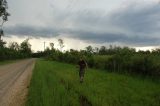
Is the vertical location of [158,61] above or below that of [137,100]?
above

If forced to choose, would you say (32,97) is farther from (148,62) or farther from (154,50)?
(154,50)

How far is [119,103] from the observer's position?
12.6 meters

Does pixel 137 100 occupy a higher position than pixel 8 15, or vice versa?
pixel 8 15

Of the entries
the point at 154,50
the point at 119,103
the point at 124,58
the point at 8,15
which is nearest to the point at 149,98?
the point at 119,103

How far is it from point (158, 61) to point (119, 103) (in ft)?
39.0

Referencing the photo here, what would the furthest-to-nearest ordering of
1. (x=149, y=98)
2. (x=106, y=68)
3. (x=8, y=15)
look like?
(x=8, y=15)
(x=106, y=68)
(x=149, y=98)

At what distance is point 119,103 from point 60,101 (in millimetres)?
2713

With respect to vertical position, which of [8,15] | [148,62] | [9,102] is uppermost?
[8,15]

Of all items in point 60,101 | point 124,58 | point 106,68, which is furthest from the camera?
point 106,68

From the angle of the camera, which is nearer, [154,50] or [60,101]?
[60,101]

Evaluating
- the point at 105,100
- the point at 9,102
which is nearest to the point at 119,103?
the point at 105,100

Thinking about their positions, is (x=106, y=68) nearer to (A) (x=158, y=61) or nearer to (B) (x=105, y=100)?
(A) (x=158, y=61)

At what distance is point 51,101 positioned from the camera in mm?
12539

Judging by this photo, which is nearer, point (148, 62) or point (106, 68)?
point (148, 62)
